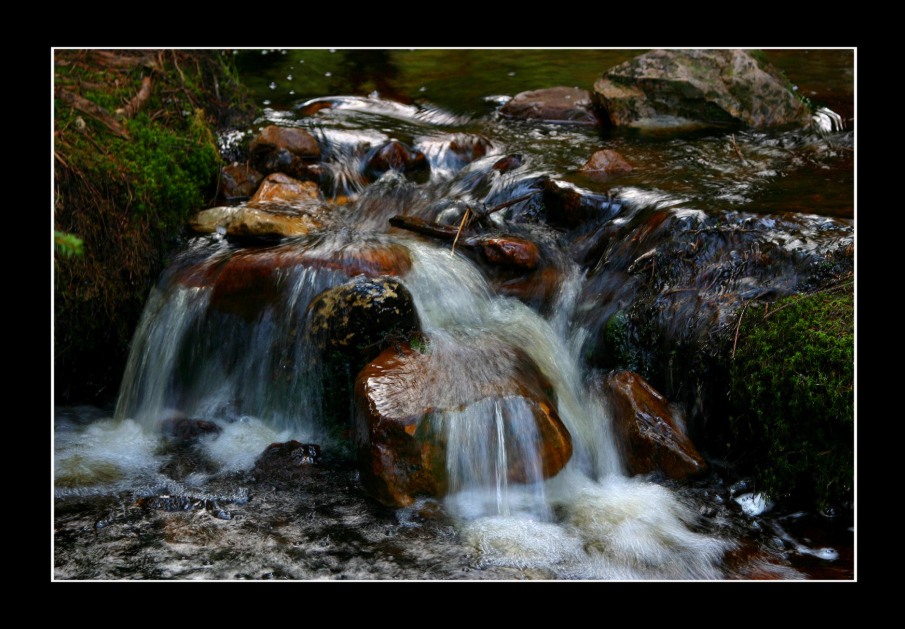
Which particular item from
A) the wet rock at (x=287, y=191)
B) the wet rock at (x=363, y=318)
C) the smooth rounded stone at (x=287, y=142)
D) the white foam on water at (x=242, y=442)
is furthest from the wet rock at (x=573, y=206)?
the white foam on water at (x=242, y=442)

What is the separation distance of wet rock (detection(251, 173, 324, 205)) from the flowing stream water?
0.74 feet

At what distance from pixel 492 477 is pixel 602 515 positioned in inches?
24.5

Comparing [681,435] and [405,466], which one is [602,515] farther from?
[405,466]

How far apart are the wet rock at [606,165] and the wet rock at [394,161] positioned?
Answer: 170cm

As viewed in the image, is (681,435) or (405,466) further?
(681,435)

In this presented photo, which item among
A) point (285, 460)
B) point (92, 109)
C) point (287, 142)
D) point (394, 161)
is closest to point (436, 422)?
point (285, 460)

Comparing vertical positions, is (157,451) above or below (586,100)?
below

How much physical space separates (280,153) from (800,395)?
521 centimetres

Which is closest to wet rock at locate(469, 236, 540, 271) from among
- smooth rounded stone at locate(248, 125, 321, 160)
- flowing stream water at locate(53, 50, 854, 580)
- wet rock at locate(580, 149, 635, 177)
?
flowing stream water at locate(53, 50, 854, 580)

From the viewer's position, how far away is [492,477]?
4047mm

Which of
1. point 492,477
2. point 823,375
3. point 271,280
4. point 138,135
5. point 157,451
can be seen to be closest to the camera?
point 823,375

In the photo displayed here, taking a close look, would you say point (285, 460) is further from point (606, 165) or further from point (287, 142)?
point (606, 165)
